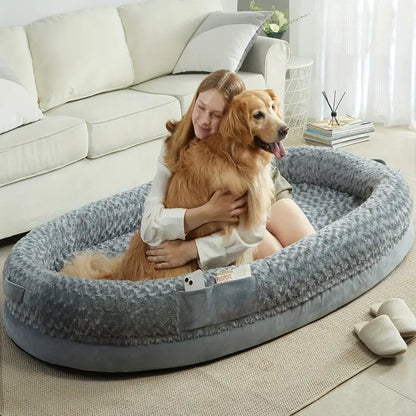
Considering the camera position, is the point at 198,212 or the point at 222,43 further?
the point at 222,43

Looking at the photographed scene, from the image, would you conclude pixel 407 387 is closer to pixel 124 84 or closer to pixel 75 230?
pixel 75 230

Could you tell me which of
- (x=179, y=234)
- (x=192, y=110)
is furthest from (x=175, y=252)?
(x=192, y=110)

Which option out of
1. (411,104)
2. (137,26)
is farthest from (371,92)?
(137,26)

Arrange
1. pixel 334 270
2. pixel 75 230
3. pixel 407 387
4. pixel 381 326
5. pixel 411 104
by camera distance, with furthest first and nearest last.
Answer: pixel 411 104, pixel 75 230, pixel 334 270, pixel 381 326, pixel 407 387

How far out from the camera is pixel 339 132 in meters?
4.09

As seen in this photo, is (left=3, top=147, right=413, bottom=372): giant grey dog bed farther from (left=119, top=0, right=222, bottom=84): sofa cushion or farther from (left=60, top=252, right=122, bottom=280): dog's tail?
(left=119, top=0, right=222, bottom=84): sofa cushion

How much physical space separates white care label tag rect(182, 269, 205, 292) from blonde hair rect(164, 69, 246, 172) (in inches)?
12.8

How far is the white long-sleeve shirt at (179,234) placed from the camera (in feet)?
7.07

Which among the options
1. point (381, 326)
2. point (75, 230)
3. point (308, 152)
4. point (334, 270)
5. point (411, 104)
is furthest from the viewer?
point (411, 104)

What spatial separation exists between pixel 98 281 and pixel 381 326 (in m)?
0.83

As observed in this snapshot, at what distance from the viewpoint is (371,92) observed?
468 cm

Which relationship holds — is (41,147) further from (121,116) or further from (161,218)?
(161,218)

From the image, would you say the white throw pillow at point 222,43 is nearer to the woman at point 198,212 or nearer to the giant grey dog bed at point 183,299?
the giant grey dog bed at point 183,299

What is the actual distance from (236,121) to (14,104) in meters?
1.61
